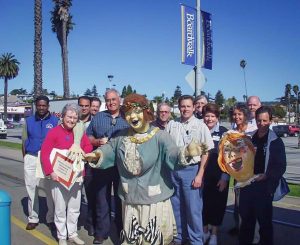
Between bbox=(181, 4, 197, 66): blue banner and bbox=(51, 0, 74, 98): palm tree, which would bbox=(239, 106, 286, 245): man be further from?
bbox=(51, 0, 74, 98): palm tree

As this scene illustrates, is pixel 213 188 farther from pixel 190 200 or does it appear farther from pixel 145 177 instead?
pixel 145 177

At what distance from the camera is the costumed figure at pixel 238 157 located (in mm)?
4539

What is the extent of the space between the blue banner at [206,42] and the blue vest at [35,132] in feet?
21.3

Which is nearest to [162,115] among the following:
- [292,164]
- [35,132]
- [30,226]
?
[35,132]

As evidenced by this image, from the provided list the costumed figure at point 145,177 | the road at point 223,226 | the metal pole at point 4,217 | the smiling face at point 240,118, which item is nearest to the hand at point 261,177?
the smiling face at point 240,118

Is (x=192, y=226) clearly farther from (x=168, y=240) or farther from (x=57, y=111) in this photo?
(x=57, y=111)

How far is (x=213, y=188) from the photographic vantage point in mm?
5203

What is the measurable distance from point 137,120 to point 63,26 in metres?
29.8

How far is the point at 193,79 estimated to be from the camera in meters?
10.7

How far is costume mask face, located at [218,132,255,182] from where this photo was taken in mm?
4539

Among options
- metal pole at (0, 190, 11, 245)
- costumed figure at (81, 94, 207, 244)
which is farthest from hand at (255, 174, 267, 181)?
metal pole at (0, 190, 11, 245)

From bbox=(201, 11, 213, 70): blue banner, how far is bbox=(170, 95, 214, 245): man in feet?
22.0

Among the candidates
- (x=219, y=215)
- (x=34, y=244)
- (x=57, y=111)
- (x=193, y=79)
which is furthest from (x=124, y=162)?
(x=57, y=111)

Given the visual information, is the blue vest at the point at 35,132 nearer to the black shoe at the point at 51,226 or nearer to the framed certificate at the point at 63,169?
the framed certificate at the point at 63,169
